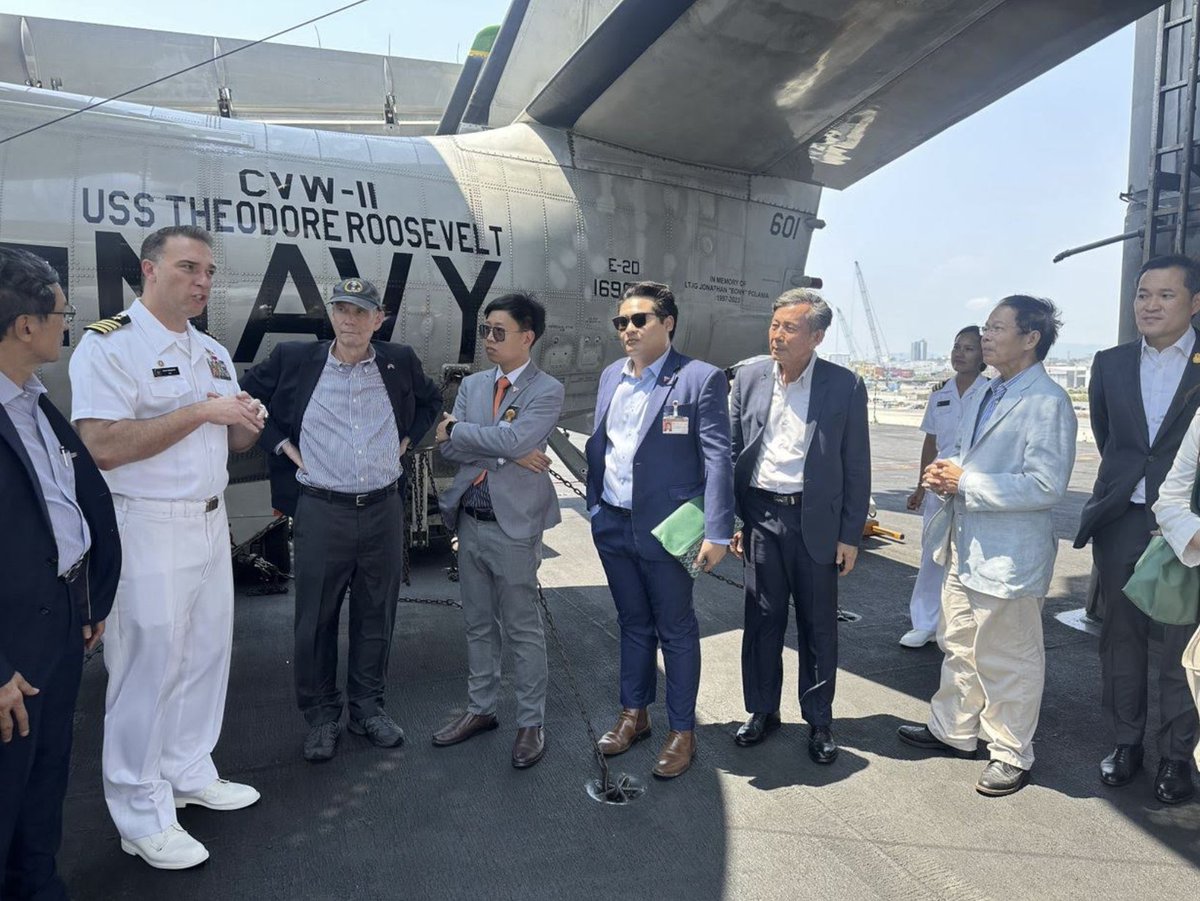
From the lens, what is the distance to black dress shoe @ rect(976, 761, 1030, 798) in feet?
10.9

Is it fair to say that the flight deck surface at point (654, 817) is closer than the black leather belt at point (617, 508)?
Yes

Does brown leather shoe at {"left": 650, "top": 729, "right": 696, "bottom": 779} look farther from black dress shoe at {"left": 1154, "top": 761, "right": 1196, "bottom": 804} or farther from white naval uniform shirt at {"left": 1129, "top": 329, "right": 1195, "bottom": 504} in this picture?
white naval uniform shirt at {"left": 1129, "top": 329, "right": 1195, "bottom": 504}

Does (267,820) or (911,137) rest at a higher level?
(911,137)

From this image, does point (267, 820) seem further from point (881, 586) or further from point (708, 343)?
point (881, 586)

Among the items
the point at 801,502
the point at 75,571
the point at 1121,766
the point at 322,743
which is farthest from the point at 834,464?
the point at 75,571

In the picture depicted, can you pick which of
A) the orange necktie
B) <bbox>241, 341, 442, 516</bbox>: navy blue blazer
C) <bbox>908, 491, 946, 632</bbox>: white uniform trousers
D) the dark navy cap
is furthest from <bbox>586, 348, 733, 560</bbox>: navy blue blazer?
<bbox>908, 491, 946, 632</bbox>: white uniform trousers

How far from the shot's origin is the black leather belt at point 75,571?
2330mm

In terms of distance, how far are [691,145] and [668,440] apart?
3.32 meters

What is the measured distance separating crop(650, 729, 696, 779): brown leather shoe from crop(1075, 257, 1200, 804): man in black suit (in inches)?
72.5

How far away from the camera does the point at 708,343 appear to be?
20.9 ft

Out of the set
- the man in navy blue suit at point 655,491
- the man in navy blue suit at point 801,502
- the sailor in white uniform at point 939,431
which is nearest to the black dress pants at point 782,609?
the man in navy blue suit at point 801,502

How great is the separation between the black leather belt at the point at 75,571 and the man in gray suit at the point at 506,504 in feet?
5.01

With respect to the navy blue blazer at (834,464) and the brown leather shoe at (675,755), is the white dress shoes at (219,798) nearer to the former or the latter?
the brown leather shoe at (675,755)

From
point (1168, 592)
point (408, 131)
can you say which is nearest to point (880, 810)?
point (1168, 592)
